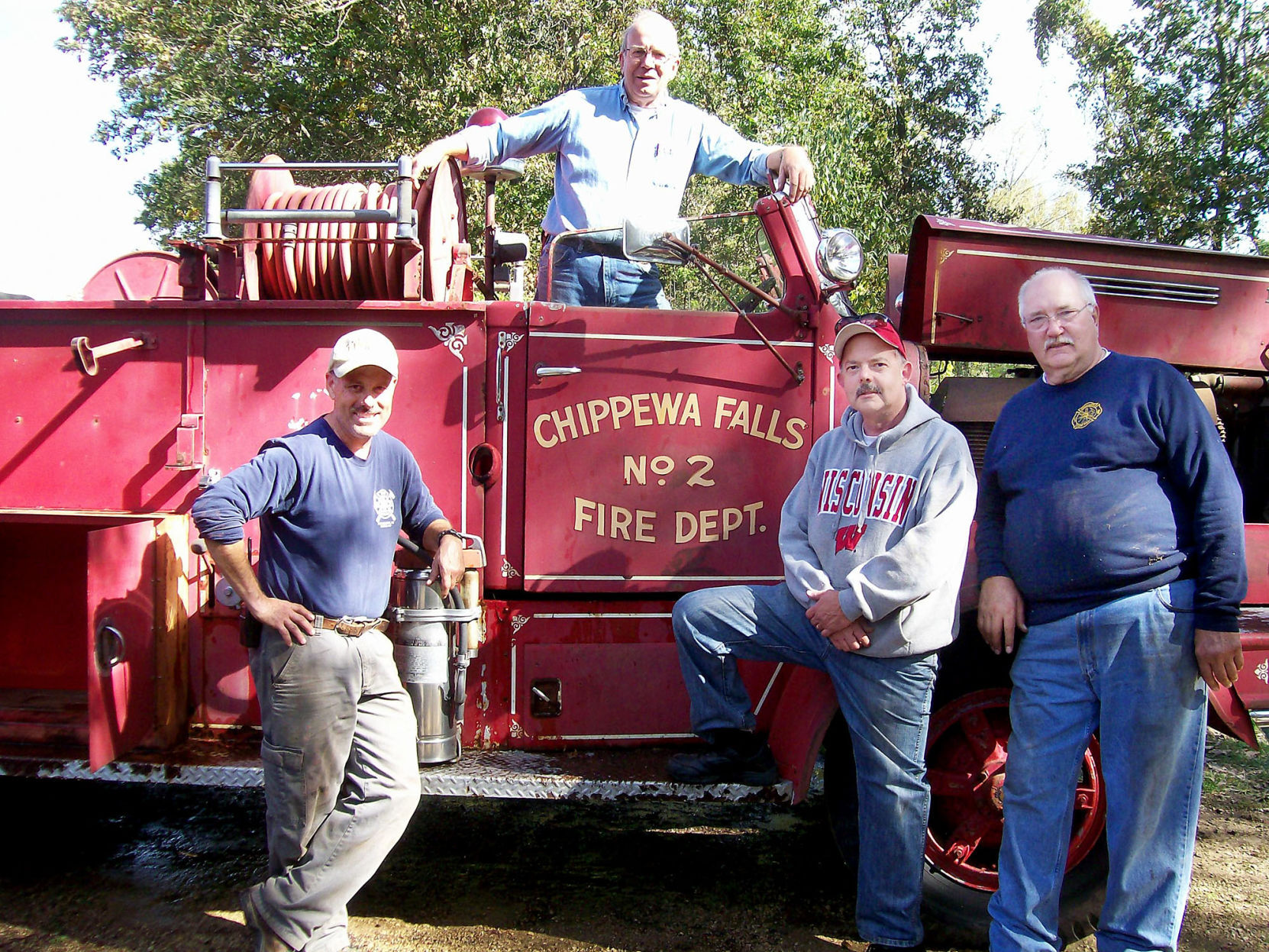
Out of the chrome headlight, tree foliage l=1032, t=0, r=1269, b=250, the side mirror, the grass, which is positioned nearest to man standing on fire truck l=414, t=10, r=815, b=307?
the chrome headlight

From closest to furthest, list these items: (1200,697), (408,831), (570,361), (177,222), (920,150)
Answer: (1200,697) → (570,361) → (408,831) → (177,222) → (920,150)

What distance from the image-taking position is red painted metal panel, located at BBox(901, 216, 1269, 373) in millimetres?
3914

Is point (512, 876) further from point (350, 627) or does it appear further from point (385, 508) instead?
point (385, 508)

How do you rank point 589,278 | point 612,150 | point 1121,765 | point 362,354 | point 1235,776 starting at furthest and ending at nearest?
point 1235,776 < point 612,150 < point 589,278 < point 362,354 < point 1121,765

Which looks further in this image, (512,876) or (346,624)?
(512,876)

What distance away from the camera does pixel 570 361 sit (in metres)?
3.57

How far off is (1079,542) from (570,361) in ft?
5.94

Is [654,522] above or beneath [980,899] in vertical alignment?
above

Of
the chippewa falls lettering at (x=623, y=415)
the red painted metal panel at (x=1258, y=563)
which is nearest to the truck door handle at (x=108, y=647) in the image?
the chippewa falls lettering at (x=623, y=415)

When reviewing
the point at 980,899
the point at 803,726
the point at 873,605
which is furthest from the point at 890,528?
the point at 980,899

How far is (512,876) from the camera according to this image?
379 cm

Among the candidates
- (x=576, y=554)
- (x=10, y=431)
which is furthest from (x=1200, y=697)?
(x=10, y=431)

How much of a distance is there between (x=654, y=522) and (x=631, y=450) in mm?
279

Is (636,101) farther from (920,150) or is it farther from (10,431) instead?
(920,150)
